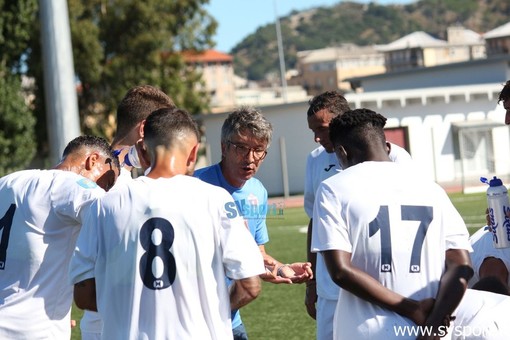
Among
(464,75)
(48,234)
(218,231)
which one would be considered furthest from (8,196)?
(464,75)

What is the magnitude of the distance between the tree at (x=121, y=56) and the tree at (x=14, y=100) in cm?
276

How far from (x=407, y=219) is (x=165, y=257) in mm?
1081

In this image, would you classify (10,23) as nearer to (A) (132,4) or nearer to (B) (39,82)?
(B) (39,82)

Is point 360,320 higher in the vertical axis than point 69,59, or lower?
lower

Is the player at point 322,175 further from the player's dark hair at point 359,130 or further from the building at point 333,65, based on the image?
the building at point 333,65

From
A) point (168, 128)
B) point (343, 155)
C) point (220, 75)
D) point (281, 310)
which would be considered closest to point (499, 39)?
point (281, 310)

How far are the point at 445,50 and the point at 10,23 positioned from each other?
79.6 metres

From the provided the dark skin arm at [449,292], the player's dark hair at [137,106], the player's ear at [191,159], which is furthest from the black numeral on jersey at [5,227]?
the dark skin arm at [449,292]

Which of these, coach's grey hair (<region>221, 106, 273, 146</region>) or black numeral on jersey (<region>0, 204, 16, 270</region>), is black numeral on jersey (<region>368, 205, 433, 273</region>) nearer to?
coach's grey hair (<region>221, 106, 273, 146</region>)

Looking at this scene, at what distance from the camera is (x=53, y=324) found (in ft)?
16.7

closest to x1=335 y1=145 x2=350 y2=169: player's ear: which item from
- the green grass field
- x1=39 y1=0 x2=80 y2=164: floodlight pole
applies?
the green grass field

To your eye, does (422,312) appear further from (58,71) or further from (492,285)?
(58,71)

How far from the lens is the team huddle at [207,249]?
4098mm

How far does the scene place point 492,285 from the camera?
207 inches
